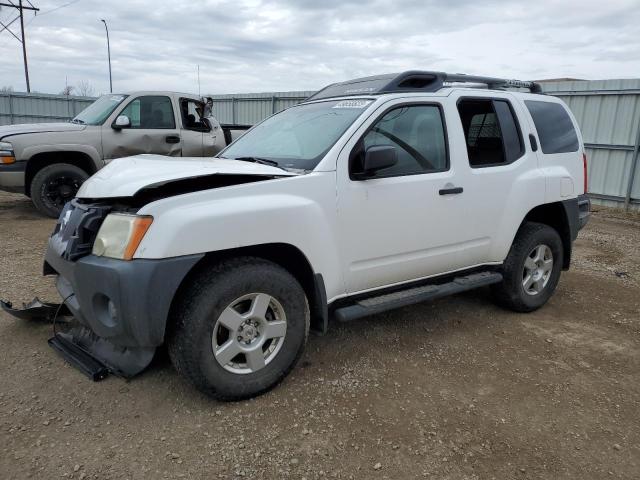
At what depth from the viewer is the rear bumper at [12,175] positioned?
742cm

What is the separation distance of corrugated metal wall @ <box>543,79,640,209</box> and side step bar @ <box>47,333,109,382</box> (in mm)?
10826

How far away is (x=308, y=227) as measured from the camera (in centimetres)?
305

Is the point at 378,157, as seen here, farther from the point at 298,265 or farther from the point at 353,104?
the point at 298,265

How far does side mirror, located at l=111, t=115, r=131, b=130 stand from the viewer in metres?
7.91

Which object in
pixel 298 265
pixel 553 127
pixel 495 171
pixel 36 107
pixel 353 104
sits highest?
pixel 36 107

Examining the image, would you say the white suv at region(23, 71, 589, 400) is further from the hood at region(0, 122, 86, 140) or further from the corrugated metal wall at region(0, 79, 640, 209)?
the corrugated metal wall at region(0, 79, 640, 209)

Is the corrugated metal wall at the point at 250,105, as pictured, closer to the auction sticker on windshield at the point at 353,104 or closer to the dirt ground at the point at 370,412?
the auction sticker on windshield at the point at 353,104

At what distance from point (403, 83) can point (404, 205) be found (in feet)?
3.23

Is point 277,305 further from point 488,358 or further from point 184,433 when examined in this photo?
point 488,358

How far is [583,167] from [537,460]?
3.19 metres

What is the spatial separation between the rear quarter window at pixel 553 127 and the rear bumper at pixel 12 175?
6.92 m

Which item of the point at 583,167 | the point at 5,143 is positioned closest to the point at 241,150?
the point at 583,167

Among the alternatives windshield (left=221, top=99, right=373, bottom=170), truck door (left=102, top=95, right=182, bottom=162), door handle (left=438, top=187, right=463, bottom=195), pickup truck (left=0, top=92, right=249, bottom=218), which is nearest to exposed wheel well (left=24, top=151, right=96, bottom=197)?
pickup truck (left=0, top=92, right=249, bottom=218)

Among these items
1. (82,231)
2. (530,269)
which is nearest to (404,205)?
(530,269)
